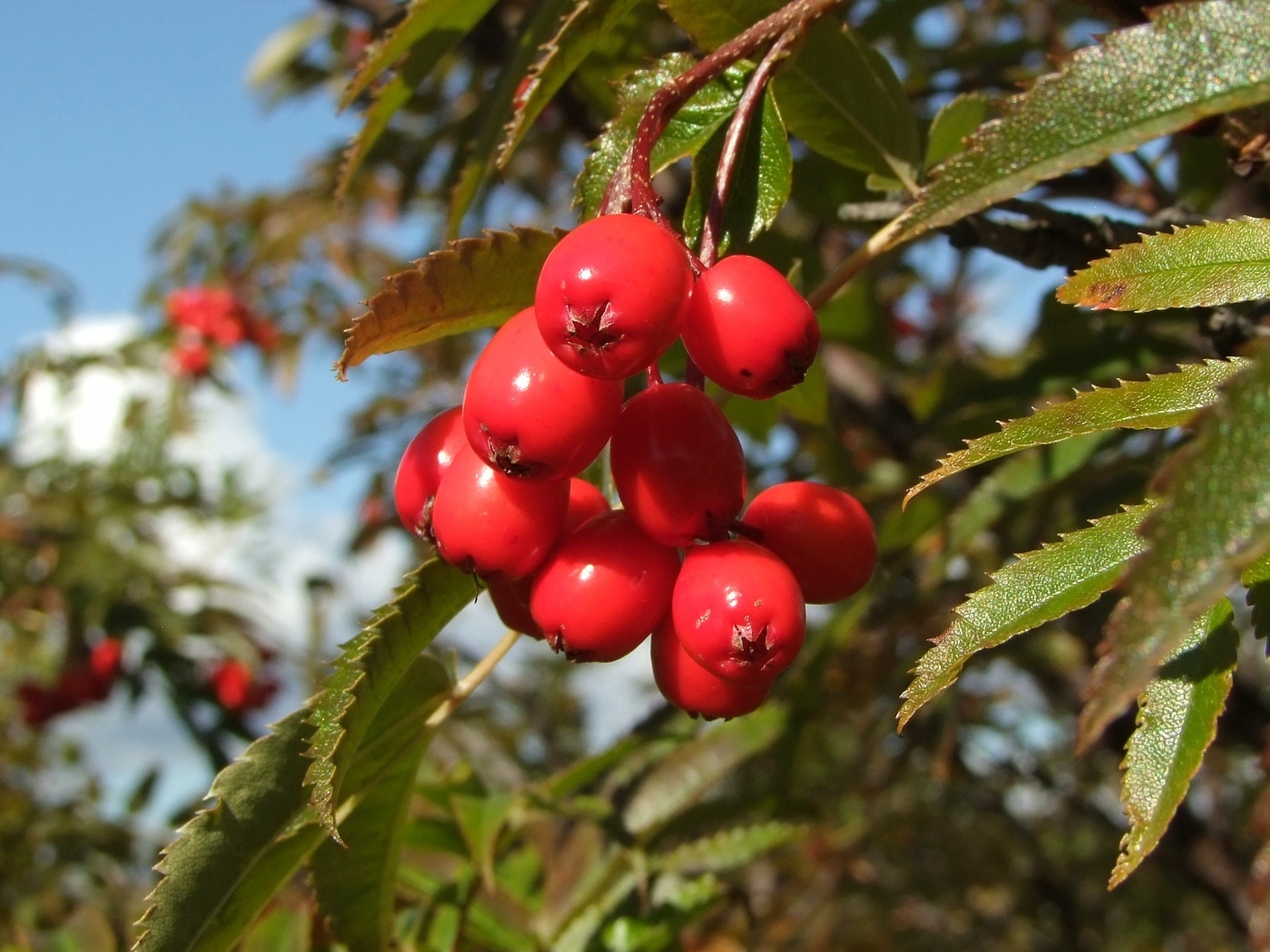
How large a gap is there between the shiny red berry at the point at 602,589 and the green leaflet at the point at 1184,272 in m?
0.36

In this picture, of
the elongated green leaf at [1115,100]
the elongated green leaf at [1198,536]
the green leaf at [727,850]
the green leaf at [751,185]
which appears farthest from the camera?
the green leaf at [727,850]

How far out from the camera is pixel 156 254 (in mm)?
5129

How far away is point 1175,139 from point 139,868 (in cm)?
426

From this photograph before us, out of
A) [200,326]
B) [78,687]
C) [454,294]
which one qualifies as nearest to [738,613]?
[454,294]

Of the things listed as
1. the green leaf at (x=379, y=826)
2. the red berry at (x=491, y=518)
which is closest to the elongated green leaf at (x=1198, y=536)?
the red berry at (x=491, y=518)

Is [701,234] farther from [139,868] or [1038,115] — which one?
[139,868]

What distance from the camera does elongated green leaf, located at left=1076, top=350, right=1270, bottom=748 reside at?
1.60ft

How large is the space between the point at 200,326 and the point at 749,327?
4.80m

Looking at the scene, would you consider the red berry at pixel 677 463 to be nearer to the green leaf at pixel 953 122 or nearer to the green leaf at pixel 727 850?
the green leaf at pixel 953 122

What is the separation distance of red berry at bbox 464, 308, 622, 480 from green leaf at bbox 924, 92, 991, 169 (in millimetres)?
585

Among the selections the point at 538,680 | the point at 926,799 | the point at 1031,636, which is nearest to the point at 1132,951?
the point at 926,799

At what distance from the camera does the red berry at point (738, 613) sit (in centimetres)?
82

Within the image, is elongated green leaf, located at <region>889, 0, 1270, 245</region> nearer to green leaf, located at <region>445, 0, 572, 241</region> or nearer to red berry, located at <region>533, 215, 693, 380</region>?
red berry, located at <region>533, 215, 693, 380</region>

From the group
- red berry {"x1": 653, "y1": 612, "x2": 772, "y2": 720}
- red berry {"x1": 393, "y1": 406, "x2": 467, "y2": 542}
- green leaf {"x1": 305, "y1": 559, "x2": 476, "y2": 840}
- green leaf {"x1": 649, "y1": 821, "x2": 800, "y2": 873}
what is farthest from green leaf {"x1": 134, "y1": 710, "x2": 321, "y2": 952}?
green leaf {"x1": 649, "y1": 821, "x2": 800, "y2": 873}
